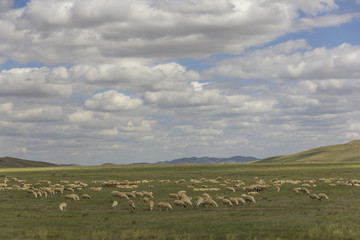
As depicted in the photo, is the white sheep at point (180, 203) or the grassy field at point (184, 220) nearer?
the grassy field at point (184, 220)

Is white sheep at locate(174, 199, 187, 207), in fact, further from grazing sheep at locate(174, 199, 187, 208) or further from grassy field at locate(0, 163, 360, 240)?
grassy field at locate(0, 163, 360, 240)

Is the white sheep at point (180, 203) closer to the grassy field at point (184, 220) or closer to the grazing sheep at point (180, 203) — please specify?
the grazing sheep at point (180, 203)

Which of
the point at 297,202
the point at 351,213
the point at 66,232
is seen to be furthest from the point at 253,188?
the point at 66,232

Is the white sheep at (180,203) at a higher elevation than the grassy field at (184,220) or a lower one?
higher

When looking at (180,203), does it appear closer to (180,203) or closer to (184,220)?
(180,203)

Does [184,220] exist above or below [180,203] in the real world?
below

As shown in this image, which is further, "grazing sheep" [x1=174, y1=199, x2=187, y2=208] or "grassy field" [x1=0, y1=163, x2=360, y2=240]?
"grazing sheep" [x1=174, y1=199, x2=187, y2=208]

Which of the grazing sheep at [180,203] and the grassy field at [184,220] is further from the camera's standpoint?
the grazing sheep at [180,203]

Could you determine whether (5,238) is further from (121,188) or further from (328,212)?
(121,188)

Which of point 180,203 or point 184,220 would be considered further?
point 180,203

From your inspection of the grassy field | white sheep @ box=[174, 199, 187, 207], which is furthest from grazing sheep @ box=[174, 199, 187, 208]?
the grassy field

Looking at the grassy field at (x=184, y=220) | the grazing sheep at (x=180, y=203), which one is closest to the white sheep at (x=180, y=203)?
the grazing sheep at (x=180, y=203)

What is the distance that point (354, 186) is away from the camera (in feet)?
161

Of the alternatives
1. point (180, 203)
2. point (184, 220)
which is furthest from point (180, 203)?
point (184, 220)
